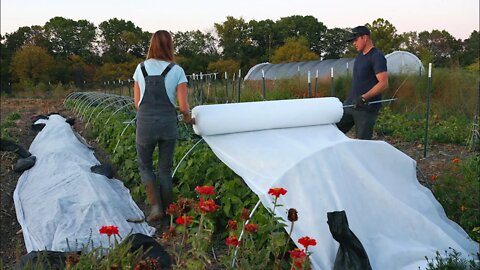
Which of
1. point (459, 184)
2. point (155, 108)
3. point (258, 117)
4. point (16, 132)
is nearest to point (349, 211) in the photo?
point (258, 117)

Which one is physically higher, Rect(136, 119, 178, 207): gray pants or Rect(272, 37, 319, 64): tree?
Rect(272, 37, 319, 64): tree

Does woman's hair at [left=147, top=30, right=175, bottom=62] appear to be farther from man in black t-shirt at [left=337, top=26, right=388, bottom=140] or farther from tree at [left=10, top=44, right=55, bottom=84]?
tree at [left=10, top=44, right=55, bottom=84]

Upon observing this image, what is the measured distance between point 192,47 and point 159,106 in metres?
41.9

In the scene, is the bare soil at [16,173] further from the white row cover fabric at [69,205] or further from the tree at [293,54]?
the tree at [293,54]

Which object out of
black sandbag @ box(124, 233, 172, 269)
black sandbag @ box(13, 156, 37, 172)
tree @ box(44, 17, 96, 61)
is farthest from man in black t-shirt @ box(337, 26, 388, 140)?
tree @ box(44, 17, 96, 61)

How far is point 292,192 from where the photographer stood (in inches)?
120

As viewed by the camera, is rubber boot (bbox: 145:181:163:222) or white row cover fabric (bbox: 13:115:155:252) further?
rubber boot (bbox: 145:181:163:222)

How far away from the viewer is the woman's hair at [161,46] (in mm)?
3650

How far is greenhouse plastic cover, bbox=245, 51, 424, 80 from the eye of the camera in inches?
573

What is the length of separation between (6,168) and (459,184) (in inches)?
199

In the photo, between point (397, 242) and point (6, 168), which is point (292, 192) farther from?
point (6, 168)

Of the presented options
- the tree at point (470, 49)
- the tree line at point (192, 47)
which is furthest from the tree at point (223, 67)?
the tree at point (470, 49)

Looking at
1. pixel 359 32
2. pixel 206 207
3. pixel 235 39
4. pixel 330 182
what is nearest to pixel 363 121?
pixel 359 32

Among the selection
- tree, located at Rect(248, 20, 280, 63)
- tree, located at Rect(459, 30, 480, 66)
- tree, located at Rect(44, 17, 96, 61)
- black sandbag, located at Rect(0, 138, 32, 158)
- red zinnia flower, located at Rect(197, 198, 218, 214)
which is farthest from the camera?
tree, located at Rect(44, 17, 96, 61)
